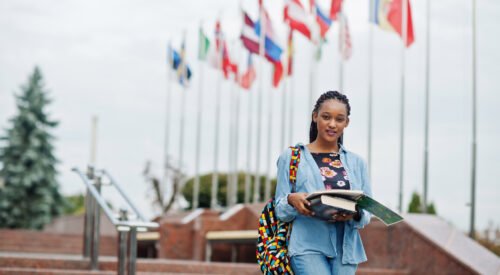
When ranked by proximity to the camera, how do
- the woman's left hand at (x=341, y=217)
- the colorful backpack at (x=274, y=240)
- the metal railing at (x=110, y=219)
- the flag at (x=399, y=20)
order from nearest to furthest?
the woman's left hand at (x=341, y=217) < the colorful backpack at (x=274, y=240) < the metal railing at (x=110, y=219) < the flag at (x=399, y=20)

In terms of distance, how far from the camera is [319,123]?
400 cm

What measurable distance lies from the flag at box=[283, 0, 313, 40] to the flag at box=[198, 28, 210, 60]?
506 centimetres

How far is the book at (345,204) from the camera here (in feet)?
12.0

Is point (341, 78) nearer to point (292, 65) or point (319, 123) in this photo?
point (292, 65)

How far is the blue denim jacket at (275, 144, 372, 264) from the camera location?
3842 millimetres

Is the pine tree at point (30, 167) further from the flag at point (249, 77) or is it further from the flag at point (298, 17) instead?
the flag at point (298, 17)

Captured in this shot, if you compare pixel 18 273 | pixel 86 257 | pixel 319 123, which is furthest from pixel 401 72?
pixel 319 123

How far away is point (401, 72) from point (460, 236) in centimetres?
698

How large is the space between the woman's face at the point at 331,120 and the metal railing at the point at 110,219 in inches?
151

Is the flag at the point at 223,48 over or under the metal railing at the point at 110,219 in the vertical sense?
over

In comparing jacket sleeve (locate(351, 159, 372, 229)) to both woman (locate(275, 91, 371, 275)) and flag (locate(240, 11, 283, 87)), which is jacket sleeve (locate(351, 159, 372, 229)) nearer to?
woman (locate(275, 91, 371, 275))

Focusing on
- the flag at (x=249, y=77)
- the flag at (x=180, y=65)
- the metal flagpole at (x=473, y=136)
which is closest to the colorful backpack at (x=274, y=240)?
the metal flagpole at (x=473, y=136)

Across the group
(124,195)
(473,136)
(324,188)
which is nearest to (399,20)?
(473,136)

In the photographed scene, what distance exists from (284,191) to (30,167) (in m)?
27.4
